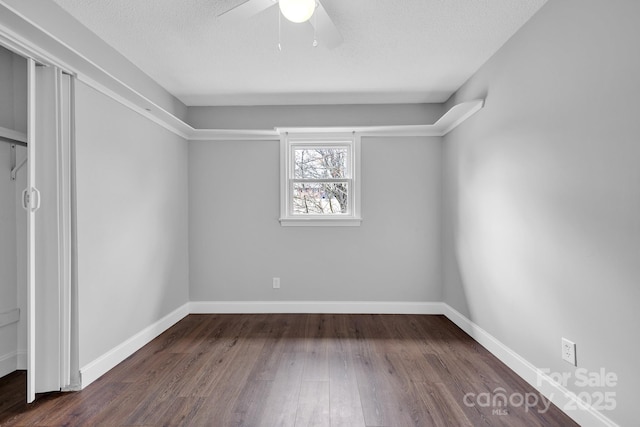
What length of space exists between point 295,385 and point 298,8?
7.61ft

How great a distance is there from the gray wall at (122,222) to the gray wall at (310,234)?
1.29ft

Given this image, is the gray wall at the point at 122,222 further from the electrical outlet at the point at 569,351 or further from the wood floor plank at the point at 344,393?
the electrical outlet at the point at 569,351

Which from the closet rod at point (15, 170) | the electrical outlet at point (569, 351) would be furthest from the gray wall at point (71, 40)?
the electrical outlet at point (569, 351)

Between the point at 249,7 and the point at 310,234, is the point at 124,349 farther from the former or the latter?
the point at 249,7

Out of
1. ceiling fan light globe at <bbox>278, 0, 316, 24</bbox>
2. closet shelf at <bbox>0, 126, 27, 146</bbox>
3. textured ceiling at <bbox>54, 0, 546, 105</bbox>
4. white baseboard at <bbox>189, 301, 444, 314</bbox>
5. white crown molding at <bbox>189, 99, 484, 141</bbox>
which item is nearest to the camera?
ceiling fan light globe at <bbox>278, 0, 316, 24</bbox>

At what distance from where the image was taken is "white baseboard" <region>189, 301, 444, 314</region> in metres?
4.10

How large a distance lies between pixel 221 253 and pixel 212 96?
1.81m

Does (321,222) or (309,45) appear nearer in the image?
(309,45)

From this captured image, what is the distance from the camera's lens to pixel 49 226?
2.19m

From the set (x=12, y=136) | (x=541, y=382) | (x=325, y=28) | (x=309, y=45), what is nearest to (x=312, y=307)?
(x=541, y=382)

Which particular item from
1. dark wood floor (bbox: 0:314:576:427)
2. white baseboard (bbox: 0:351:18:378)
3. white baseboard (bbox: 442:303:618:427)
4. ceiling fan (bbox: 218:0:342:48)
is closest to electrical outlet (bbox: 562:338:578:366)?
white baseboard (bbox: 442:303:618:427)

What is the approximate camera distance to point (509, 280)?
2625 millimetres

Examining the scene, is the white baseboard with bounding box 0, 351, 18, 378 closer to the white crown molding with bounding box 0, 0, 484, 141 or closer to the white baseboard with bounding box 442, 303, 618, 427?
the white crown molding with bounding box 0, 0, 484, 141

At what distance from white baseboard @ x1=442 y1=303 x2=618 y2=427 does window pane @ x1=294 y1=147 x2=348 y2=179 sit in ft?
7.27
